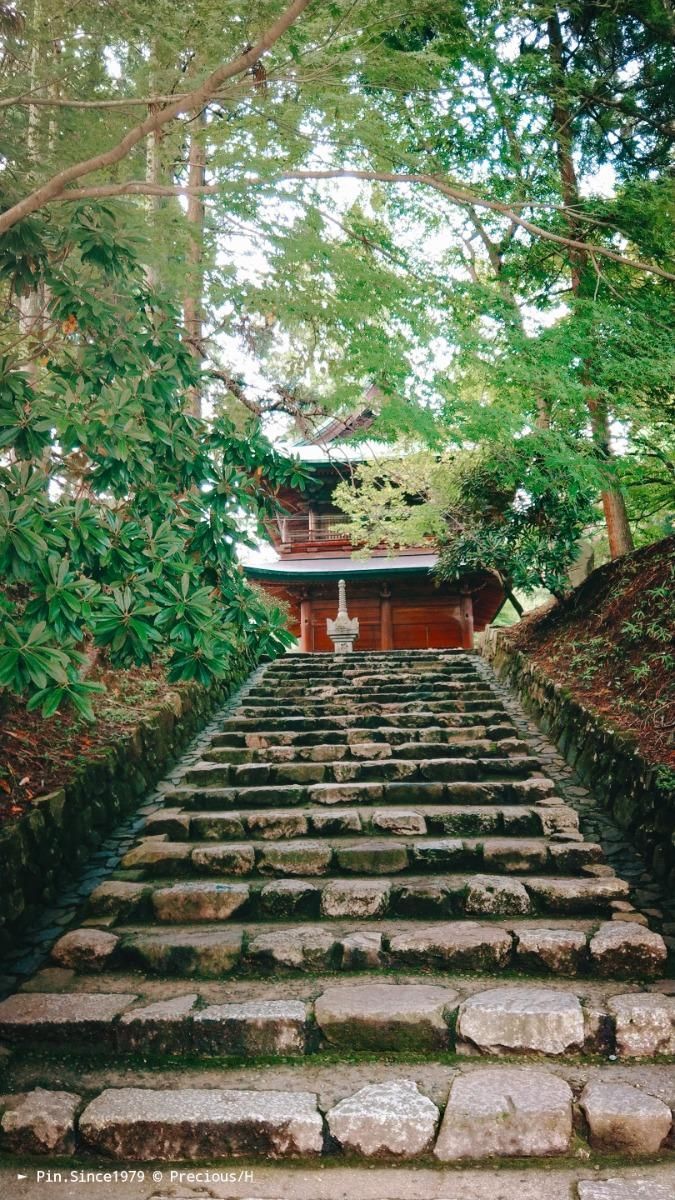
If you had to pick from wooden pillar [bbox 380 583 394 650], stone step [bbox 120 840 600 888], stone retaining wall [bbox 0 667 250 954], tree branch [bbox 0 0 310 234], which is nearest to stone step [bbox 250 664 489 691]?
stone retaining wall [bbox 0 667 250 954]

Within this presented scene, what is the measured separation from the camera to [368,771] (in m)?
5.66

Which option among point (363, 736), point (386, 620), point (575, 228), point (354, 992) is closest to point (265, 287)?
point (575, 228)

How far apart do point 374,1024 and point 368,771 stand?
2.69 m

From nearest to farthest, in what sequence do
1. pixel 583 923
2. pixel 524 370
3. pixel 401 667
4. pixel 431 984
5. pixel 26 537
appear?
pixel 26 537 < pixel 431 984 < pixel 583 923 < pixel 524 370 < pixel 401 667

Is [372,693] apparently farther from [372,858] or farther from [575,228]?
[575,228]

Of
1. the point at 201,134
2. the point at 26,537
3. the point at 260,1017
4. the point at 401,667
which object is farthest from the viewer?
the point at 401,667

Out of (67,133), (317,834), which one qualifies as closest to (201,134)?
(67,133)

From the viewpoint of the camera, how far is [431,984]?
3312mm

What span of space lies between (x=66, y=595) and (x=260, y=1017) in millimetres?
1881

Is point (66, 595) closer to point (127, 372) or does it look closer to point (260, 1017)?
point (127, 372)

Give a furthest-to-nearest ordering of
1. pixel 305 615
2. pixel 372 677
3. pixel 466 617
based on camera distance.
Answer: pixel 305 615
pixel 466 617
pixel 372 677

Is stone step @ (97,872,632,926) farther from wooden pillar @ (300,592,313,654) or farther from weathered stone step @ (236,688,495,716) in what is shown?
wooden pillar @ (300,592,313,654)

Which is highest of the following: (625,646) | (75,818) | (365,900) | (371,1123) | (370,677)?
(625,646)

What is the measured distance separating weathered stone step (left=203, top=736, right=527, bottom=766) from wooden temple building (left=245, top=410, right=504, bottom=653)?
36.6 ft
